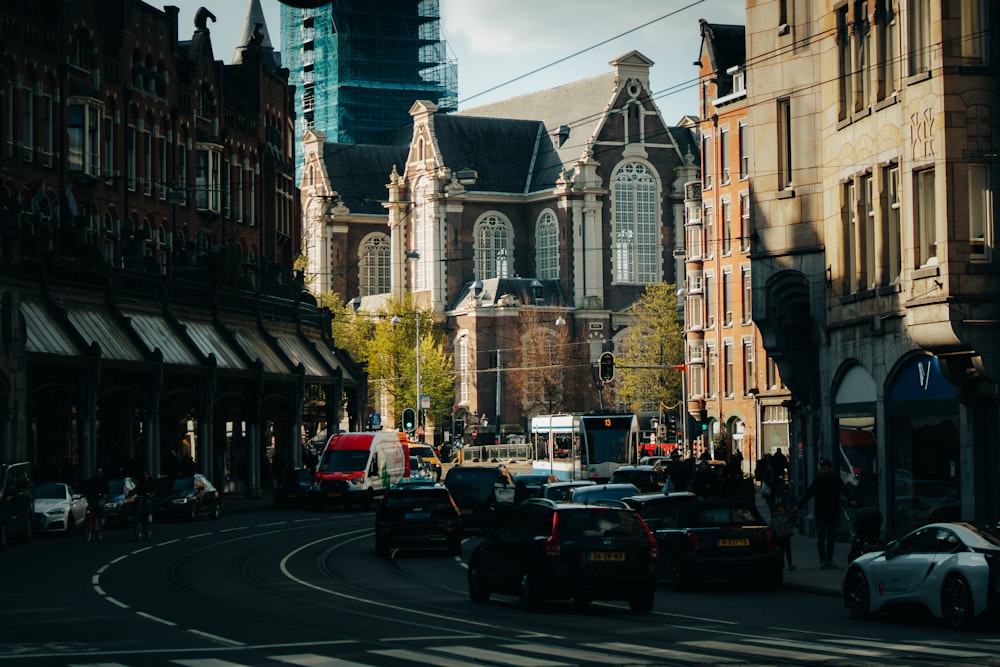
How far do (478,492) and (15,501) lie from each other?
11370 millimetres

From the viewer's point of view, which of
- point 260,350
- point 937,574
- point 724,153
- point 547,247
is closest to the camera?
point 937,574

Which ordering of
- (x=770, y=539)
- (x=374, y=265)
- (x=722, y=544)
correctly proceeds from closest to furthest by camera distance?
(x=722, y=544), (x=770, y=539), (x=374, y=265)

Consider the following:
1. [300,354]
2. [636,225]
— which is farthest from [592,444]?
[636,225]

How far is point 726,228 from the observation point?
75500mm

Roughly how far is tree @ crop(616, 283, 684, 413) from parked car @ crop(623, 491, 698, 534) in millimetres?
72413

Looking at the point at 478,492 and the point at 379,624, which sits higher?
the point at 478,492

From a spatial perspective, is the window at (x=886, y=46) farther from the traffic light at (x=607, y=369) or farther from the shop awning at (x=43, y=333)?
the traffic light at (x=607, y=369)

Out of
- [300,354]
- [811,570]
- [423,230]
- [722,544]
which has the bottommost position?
[811,570]

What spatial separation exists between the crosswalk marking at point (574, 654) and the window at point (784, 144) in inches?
815

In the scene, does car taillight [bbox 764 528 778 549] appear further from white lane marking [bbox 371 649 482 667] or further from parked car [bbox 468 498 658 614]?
white lane marking [bbox 371 649 482 667]

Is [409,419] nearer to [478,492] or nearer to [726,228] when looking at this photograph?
[726,228]

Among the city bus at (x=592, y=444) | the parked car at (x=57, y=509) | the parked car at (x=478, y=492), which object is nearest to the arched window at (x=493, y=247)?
the city bus at (x=592, y=444)

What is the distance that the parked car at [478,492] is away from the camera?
41594mm

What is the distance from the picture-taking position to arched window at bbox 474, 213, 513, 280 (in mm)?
126312
